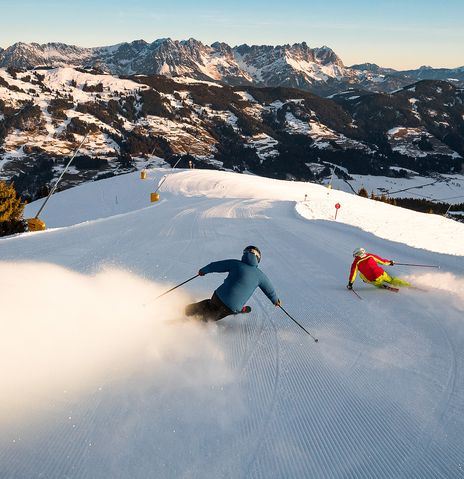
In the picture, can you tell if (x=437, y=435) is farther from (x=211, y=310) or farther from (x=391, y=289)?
(x=391, y=289)

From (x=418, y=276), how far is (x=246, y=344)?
21.8 ft

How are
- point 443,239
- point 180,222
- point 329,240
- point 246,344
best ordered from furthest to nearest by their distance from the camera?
point 443,239 → point 180,222 → point 329,240 → point 246,344

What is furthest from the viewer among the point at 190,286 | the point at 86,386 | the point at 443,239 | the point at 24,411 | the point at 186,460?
the point at 443,239

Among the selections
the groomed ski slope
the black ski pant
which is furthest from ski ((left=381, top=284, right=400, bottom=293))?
the black ski pant

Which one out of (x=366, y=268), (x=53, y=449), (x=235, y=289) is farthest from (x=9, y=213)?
(x=53, y=449)

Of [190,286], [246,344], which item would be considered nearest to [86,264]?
[190,286]

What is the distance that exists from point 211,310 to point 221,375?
66.5 inches

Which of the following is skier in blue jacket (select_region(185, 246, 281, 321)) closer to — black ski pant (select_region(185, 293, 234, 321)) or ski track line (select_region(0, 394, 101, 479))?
black ski pant (select_region(185, 293, 234, 321))

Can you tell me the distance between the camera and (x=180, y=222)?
2009 cm

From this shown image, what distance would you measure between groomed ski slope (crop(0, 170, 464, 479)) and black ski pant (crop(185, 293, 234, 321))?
21cm

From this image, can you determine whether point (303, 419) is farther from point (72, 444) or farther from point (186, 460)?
point (72, 444)

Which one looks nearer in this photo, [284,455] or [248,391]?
[284,455]

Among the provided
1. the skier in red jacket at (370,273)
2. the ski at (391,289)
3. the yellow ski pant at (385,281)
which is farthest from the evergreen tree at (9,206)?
the ski at (391,289)

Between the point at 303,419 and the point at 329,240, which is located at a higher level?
the point at 303,419
